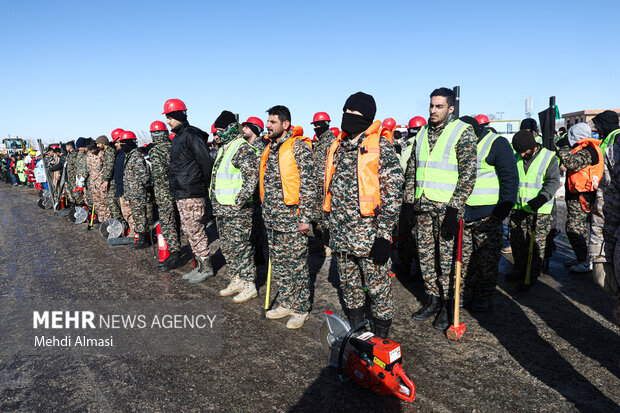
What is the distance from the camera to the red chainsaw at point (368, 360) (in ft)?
8.84

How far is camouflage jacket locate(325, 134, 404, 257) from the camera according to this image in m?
3.16

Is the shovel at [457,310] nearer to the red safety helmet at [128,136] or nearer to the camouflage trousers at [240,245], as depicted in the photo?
the camouflage trousers at [240,245]

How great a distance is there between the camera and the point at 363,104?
321 cm

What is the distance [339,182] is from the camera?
10.9 ft

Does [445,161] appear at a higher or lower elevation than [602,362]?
higher

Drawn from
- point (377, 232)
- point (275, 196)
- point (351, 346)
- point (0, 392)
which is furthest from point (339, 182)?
point (0, 392)

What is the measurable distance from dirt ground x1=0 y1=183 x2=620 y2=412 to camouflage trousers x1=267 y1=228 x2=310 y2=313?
296 mm

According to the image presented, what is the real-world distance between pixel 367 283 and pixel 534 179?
9.77ft

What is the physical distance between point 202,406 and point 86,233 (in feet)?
26.4

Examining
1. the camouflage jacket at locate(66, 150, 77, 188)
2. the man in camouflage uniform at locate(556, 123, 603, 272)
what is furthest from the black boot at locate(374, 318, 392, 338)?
the camouflage jacket at locate(66, 150, 77, 188)

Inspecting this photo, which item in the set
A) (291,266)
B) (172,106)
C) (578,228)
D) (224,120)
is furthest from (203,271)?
(578,228)

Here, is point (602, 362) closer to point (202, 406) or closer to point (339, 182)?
point (339, 182)

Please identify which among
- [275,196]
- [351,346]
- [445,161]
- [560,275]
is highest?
[445,161]

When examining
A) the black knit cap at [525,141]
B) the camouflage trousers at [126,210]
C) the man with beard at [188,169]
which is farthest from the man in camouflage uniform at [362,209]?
the camouflage trousers at [126,210]
